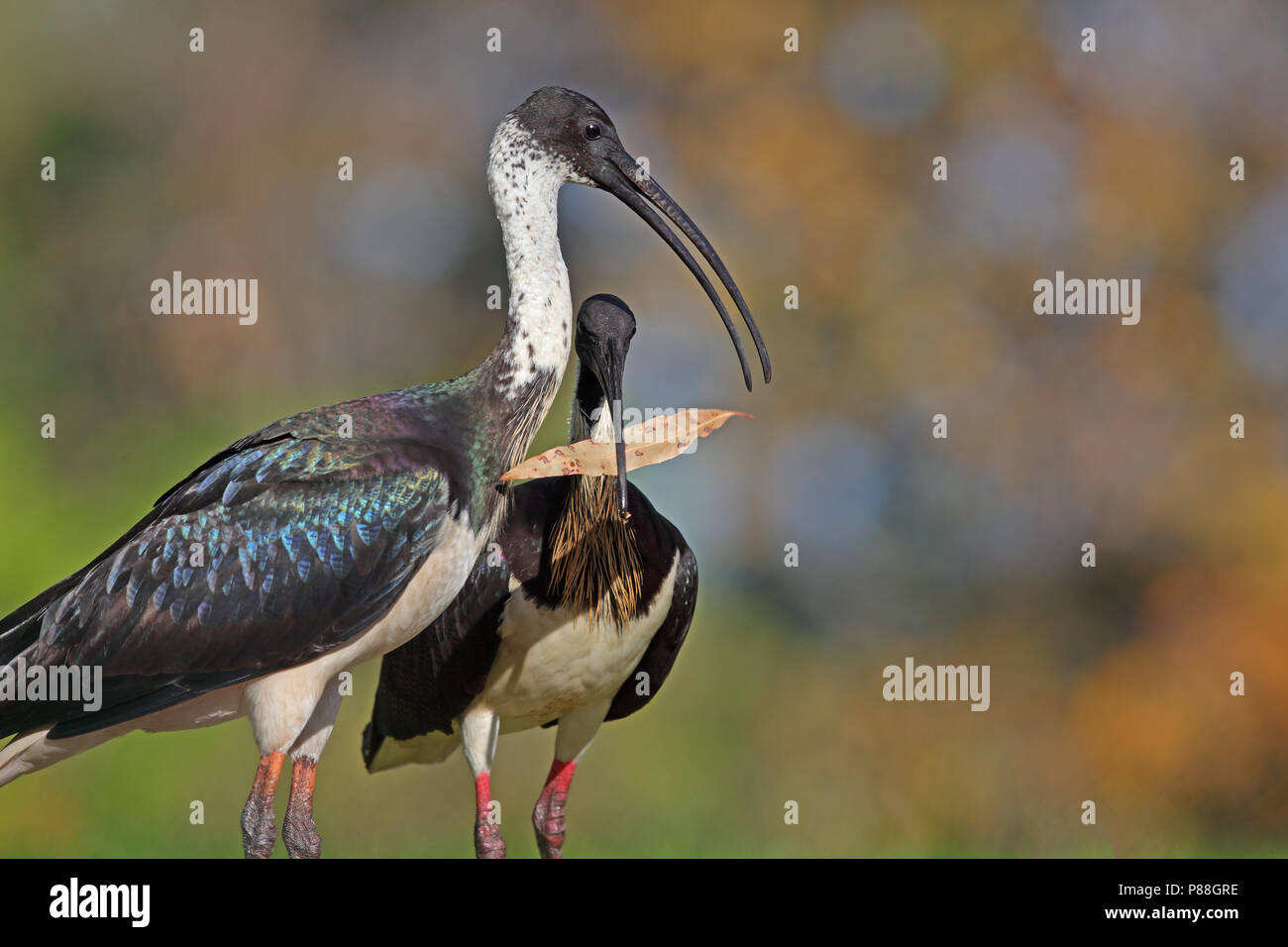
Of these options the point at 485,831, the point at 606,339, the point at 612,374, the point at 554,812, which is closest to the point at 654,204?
the point at 606,339

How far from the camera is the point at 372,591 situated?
4.63 metres

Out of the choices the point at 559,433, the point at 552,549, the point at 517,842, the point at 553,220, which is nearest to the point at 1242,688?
the point at 559,433

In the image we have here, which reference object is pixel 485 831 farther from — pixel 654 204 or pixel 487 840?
pixel 654 204

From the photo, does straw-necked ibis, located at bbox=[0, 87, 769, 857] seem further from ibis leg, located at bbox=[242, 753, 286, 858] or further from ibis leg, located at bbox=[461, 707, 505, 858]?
ibis leg, located at bbox=[461, 707, 505, 858]

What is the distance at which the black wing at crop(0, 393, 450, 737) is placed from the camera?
464cm

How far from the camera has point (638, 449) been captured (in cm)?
491

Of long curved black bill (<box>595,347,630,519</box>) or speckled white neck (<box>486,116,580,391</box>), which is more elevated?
speckled white neck (<box>486,116,580,391</box>)

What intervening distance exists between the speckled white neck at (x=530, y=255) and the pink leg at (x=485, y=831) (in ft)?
6.05

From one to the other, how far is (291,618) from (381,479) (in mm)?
543

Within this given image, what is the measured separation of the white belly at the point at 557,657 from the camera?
571 centimetres

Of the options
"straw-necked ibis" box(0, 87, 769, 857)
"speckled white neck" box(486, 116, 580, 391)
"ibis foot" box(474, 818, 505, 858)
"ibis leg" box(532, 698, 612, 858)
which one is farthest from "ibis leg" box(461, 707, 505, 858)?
"speckled white neck" box(486, 116, 580, 391)

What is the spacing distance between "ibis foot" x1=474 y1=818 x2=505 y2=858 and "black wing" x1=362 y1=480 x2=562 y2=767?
1.60 feet

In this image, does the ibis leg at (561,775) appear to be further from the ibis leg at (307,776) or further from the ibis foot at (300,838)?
the ibis foot at (300,838)

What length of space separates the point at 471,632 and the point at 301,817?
1045 millimetres
